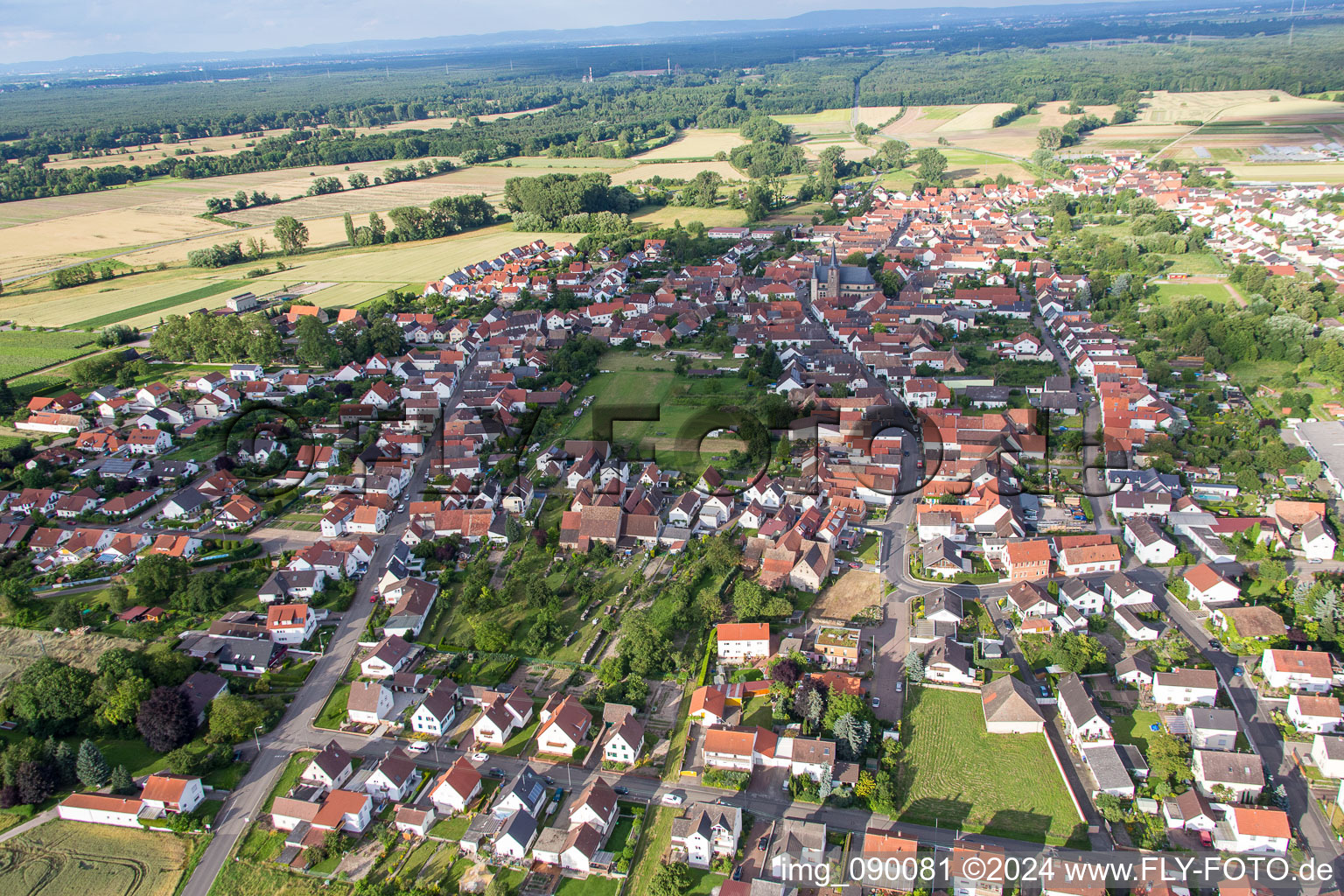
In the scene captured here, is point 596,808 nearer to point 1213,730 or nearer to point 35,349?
point 1213,730

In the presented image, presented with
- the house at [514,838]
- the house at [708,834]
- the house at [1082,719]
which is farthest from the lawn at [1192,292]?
the house at [514,838]

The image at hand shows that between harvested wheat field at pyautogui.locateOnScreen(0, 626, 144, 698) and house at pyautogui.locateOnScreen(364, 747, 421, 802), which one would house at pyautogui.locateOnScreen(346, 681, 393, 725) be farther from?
harvested wheat field at pyautogui.locateOnScreen(0, 626, 144, 698)

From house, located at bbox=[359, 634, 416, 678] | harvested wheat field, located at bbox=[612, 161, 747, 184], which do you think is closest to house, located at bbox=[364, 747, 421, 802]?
house, located at bbox=[359, 634, 416, 678]

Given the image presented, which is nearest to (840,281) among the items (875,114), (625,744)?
(625,744)

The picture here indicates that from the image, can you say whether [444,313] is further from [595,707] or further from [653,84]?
[653,84]

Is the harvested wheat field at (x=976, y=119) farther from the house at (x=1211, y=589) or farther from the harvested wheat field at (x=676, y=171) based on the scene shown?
the house at (x=1211, y=589)

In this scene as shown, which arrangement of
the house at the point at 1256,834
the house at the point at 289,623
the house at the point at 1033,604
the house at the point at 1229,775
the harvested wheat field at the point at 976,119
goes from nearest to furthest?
the house at the point at 1256,834
the house at the point at 1229,775
the house at the point at 1033,604
the house at the point at 289,623
the harvested wheat field at the point at 976,119
